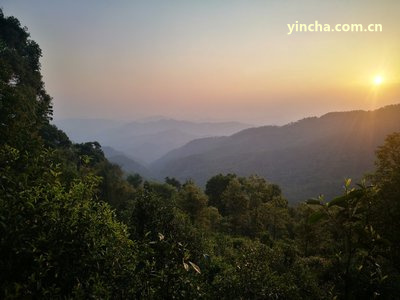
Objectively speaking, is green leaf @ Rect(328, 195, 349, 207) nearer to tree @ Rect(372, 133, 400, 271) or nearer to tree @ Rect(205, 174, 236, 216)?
tree @ Rect(372, 133, 400, 271)

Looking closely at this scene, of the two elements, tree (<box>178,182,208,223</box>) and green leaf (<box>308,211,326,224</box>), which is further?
tree (<box>178,182,208,223</box>)

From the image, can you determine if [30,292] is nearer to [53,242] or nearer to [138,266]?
[53,242]

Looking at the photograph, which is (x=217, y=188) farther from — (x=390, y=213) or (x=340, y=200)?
(x=340, y=200)

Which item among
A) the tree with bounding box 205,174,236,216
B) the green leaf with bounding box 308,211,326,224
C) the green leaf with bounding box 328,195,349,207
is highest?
the green leaf with bounding box 328,195,349,207

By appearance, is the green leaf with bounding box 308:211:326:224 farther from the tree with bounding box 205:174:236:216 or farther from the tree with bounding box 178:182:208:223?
the tree with bounding box 205:174:236:216

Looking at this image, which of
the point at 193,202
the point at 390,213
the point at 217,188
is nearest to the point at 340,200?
the point at 390,213

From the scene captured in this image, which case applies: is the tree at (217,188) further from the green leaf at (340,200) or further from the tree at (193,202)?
the green leaf at (340,200)

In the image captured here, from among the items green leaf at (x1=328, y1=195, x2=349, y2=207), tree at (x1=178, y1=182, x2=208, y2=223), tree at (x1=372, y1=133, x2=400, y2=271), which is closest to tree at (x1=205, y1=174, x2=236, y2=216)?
tree at (x1=178, y1=182, x2=208, y2=223)

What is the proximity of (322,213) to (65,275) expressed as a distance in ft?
17.2

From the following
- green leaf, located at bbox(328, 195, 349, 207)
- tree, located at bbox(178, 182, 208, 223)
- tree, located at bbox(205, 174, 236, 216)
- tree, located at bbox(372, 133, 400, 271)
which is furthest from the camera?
tree, located at bbox(205, 174, 236, 216)

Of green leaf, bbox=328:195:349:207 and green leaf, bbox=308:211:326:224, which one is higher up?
green leaf, bbox=328:195:349:207

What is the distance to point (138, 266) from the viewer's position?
24.5 feet

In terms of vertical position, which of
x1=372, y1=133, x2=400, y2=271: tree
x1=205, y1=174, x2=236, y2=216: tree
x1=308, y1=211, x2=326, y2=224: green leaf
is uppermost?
x1=308, y1=211, x2=326, y2=224: green leaf

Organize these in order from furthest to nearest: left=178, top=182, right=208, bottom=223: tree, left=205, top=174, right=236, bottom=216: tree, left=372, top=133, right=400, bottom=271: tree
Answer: left=205, top=174, right=236, bottom=216: tree → left=178, top=182, right=208, bottom=223: tree → left=372, top=133, right=400, bottom=271: tree
